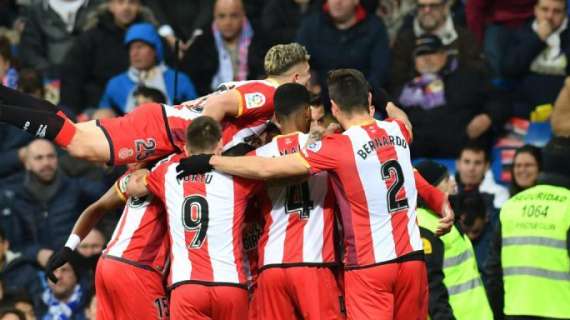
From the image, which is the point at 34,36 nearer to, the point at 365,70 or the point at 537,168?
the point at 365,70

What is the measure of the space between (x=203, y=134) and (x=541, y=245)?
2868 mm

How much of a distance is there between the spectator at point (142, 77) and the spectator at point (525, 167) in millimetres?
3548

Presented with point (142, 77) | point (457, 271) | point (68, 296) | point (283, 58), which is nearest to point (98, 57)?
point (142, 77)

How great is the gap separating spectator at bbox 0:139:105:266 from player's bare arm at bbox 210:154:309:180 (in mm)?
4968

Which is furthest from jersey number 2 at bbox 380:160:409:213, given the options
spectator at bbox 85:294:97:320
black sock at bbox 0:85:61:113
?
spectator at bbox 85:294:97:320

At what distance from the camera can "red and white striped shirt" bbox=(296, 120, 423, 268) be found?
1027cm

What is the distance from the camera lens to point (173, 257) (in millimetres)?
10531

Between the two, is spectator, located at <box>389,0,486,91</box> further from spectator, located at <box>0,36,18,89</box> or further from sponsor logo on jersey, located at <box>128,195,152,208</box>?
sponsor logo on jersey, located at <box>128,195,152,208</box>

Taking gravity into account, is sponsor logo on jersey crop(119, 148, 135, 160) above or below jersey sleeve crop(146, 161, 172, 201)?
above

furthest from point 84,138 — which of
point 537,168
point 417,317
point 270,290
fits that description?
point 537,168

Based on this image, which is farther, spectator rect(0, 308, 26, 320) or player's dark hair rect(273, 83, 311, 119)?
spectator rect(0, 308, 26, 320)

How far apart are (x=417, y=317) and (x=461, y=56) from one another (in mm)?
5276

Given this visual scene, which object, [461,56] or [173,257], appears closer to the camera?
[173,257]

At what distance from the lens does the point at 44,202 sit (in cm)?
1494
